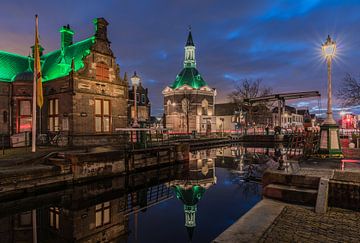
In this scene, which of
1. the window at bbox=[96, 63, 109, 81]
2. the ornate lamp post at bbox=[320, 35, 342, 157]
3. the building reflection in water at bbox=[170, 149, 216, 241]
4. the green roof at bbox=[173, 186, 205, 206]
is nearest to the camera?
the building reflection in water at bbox=[170, 149, 216, 241]

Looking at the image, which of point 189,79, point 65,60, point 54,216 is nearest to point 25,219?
point 54,216

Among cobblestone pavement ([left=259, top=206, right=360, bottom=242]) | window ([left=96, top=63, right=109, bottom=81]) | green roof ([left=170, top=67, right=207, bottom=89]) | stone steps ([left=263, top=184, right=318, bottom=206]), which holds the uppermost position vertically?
green roof ([left=170, top=67, right=207, bottom=89])

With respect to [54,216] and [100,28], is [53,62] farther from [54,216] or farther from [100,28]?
[54,216]

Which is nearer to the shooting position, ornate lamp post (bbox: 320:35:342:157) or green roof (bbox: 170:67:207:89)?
ornate lamp post (bbox: 320:35:342:157)

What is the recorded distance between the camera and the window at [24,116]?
22969 mm

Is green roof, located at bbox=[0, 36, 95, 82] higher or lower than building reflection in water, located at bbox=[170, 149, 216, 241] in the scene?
higher

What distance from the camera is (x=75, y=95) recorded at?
68.6ft

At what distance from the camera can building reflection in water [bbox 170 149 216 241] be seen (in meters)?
9.86

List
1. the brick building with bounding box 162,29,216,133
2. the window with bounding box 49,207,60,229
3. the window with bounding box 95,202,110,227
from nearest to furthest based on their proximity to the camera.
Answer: the window with bounding box 49,207,60,229, the window with bounding box 95,202,110,227, the brick building with bounding box 162,29,216,133

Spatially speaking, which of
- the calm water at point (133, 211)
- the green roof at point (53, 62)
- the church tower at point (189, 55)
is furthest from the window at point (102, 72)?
the church tower at point (189, 55)

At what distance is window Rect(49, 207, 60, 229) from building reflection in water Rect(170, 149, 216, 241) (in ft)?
15.9

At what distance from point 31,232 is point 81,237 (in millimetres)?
1828

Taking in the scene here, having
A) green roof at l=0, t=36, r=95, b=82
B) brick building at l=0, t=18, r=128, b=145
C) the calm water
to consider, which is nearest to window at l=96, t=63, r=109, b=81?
brick building at l=0, t=18, r=128, b=145

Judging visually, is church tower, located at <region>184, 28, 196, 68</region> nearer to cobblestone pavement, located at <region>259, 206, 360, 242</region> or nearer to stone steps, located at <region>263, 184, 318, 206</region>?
stone steps, located at <region>263, 184, 318, 206</region>
